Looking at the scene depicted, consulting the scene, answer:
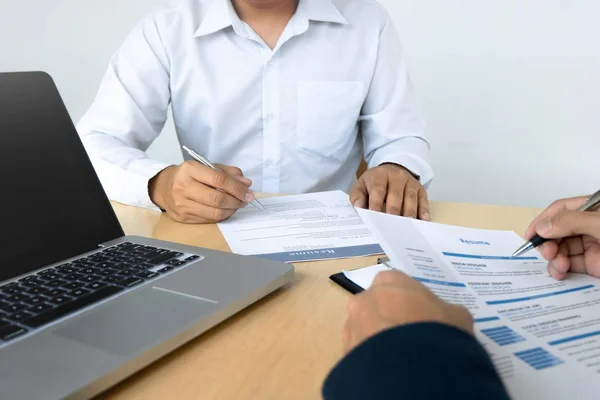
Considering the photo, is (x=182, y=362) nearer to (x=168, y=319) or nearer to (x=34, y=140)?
(x=168, y=319)

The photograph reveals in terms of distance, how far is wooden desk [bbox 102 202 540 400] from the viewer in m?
0.45

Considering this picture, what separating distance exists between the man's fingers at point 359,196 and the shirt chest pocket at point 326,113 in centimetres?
43

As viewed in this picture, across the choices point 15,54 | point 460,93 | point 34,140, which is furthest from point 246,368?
point 15,54

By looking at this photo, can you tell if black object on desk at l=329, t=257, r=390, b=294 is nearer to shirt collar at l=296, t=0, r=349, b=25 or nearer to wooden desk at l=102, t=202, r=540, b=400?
wooden desk at l=102, t=202, r=540, b=400

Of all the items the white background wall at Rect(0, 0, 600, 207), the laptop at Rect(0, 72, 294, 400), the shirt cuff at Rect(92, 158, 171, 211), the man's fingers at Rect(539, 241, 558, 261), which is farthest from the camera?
the white background wall at Rect(0, 0, 600, 207)

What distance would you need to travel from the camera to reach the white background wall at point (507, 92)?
5.71 ft

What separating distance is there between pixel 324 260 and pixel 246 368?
27 cm

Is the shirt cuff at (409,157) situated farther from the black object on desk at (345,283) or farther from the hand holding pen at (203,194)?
the black object on desk at (345,283)

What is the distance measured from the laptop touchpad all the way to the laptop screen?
15 centimetres

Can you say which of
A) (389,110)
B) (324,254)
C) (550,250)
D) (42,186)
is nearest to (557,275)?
(550,250)

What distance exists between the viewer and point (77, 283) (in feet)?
1.89

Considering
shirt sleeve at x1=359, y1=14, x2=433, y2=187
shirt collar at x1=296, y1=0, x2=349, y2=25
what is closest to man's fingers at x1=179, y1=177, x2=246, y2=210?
shirt sleeve at x1=359, y1=14, x2=433, y2=187

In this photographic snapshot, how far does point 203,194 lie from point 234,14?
62 centimetres

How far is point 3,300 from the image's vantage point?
0.54 metres
